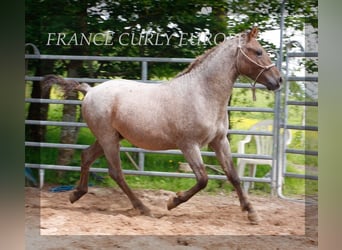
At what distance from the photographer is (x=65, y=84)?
4.19 m

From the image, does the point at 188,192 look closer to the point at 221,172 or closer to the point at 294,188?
the point at 221,172

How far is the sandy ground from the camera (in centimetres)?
405

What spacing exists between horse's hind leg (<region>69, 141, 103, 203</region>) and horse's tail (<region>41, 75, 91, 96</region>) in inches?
16.7

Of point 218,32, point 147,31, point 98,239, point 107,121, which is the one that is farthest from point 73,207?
point 218,32

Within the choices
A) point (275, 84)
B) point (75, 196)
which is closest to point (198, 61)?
point (275, 84)

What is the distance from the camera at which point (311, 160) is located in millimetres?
4121

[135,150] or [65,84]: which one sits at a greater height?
[65,84]

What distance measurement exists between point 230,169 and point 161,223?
64cm

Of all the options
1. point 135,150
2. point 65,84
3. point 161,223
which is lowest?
point 161,223

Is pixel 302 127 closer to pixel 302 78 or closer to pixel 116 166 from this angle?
pixel 302 78

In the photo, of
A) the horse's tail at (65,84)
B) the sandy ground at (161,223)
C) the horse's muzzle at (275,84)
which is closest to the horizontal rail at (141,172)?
the sandy ground at (161,223)

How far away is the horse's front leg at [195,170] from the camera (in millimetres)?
4062

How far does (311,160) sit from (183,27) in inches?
53.4

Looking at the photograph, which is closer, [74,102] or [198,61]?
[198,61]
